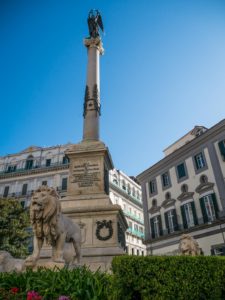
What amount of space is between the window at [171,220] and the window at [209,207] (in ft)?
14.3

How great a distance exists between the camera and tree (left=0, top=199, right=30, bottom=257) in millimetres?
27008

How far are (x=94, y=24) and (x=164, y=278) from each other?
70.6 feet

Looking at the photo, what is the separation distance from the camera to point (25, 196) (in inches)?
1882

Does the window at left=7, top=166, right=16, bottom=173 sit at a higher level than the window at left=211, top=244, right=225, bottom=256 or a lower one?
higher

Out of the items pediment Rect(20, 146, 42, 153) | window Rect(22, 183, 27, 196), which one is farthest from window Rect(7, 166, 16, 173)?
window Rect(22, 183, 27, 196)

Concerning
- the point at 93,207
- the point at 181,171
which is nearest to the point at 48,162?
the point at 181,171

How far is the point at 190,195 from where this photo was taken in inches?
1218

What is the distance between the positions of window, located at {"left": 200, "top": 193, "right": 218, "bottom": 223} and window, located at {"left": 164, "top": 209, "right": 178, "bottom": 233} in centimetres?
436

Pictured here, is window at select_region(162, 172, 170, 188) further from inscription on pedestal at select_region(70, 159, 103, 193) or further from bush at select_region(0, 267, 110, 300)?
bush at select_region(0, 267, 110, 300)

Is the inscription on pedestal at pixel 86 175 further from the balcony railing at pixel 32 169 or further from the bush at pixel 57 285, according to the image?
the balcony railing at pixel 32 169

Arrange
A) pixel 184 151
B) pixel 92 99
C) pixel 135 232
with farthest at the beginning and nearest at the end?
pixel 135 232
pixel 184 151
pixel 92 99

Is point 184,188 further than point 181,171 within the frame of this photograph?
No

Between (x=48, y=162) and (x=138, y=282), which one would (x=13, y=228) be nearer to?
(x=48, y=162)

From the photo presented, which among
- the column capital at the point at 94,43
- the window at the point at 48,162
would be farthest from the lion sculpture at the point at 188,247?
the window at the point at 48,162
